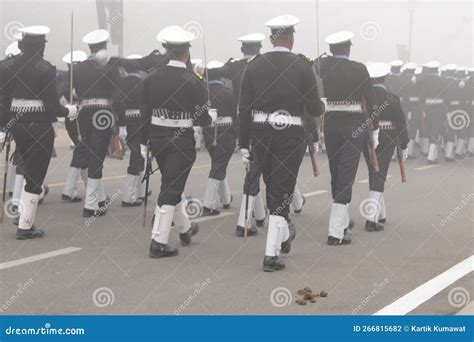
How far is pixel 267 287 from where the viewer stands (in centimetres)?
671

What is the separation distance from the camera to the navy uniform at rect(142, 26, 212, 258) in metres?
7.74

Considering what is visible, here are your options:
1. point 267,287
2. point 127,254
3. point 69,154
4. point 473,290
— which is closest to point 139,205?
point 127,254

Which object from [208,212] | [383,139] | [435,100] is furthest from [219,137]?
[435,100]

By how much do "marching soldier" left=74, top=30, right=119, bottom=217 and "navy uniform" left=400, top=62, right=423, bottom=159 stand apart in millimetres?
9686

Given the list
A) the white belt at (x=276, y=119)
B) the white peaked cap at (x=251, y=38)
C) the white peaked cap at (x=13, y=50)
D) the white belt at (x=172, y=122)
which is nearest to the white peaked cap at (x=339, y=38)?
the white peaked cap at (x=251, y=38)

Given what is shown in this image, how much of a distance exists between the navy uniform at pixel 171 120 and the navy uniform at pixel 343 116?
1448 mm

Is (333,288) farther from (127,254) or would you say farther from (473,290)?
(127,254)

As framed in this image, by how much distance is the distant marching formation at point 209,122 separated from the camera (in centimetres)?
735

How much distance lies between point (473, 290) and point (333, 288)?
3.43ft

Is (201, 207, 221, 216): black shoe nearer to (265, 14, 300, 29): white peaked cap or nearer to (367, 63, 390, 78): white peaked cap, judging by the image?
(367, 63, 390, 78): white peaked cap

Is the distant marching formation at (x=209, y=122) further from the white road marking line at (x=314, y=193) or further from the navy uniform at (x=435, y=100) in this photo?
the navy uniform at (x=435, y=100)

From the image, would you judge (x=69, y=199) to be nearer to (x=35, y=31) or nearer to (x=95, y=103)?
(x=95, y=103)
